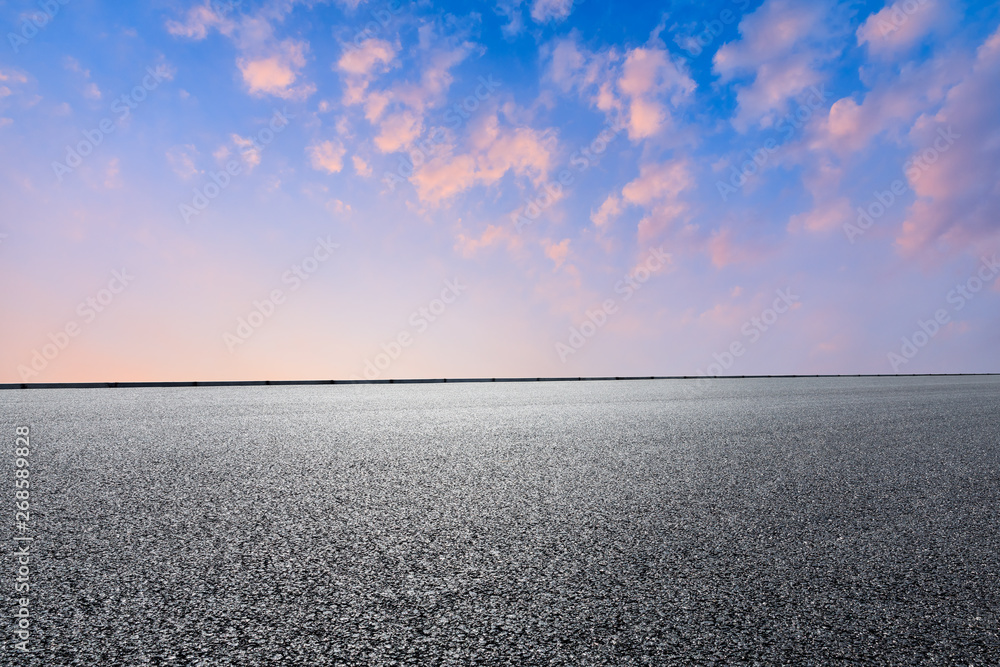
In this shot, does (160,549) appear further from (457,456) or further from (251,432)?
(251,432)

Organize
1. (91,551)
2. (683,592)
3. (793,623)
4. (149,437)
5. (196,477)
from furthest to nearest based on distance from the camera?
(149,437) → (196,477) → (91,551) → (683,592) → (793,623)

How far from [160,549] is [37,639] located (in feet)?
2.46

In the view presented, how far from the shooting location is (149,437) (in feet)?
18.4

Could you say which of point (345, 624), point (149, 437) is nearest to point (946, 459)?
point (345, 624)

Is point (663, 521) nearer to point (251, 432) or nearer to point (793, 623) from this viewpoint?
point (793, 623)

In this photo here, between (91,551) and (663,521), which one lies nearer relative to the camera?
(91,551)

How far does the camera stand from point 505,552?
7.92 feet

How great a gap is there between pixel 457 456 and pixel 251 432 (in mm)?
2621

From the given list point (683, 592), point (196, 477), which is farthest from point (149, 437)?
point (683, 592)

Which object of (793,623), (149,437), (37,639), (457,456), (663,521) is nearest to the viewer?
(37,639)

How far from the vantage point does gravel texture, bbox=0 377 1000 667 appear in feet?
5.51

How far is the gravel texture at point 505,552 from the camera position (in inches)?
66.1

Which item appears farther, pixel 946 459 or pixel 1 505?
pixel 946 459

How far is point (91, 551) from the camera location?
239 centimetres
